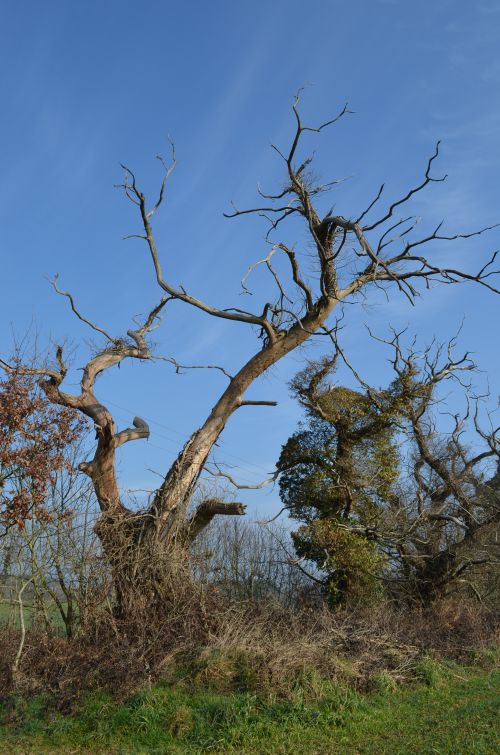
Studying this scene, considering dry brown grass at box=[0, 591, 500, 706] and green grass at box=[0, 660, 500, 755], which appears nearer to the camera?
green grass at box=[0, 660, 500, 755]

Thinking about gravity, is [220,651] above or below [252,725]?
above

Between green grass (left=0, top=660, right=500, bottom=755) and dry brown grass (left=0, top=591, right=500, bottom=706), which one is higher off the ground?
dry brown grass (left=0, top=591, right=500, bottom=706)

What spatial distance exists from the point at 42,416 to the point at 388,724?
7176 mm

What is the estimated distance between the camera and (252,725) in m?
8.46

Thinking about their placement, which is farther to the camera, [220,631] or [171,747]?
[220,631]

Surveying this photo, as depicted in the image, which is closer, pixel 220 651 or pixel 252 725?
pixel 252 725

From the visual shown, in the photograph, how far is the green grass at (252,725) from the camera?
8.14 metres

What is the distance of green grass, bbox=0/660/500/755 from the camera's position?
8.14 m

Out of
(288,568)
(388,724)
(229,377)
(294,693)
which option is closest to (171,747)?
(294,693)

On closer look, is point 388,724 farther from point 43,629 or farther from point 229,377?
point 229,377

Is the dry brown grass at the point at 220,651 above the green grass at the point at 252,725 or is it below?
above

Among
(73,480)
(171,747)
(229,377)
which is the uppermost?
(229,377)

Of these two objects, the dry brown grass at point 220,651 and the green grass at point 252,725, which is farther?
the dry brown grass at point 220,651

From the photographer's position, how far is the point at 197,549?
1313cm
